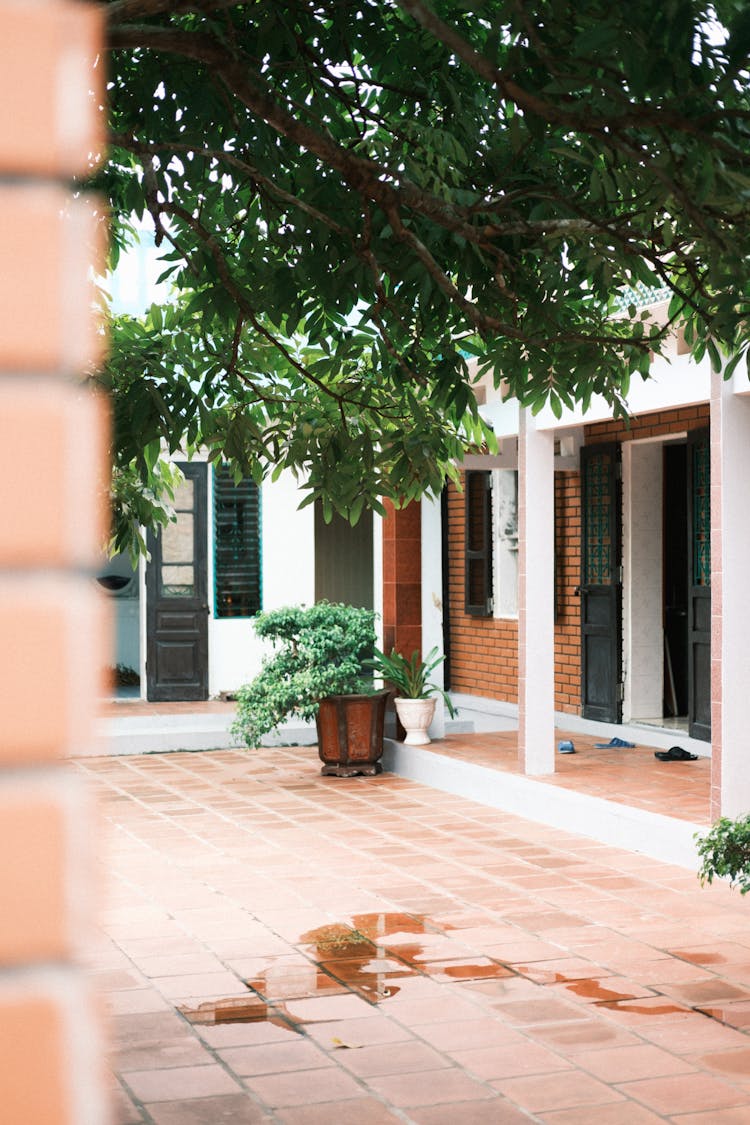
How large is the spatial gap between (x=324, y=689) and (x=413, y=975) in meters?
5.62

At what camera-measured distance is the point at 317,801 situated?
10.7m

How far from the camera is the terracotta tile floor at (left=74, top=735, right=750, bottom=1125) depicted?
185 inches

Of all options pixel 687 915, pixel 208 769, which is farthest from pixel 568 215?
pixel 208 769

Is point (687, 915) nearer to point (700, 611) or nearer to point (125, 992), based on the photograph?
point (125, 992)

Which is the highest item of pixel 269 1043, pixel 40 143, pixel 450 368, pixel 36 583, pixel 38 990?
pixel 450 368

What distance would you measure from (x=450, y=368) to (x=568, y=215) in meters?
0.72

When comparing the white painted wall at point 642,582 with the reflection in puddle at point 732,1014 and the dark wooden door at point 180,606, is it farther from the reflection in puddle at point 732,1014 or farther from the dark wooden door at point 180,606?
the reflection in puddle at point 732,1014

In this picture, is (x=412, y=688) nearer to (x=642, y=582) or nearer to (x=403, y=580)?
(x=403, y=580)

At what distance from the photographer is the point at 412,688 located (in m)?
12.5

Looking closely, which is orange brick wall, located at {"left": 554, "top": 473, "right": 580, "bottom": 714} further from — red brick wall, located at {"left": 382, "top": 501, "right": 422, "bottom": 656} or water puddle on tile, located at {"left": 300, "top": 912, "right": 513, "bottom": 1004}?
water puddle on tile, located at {"left": 300, "top": 912, "right": 513, "bottom": 1004}

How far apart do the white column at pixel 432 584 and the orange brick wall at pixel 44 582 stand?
11.5m

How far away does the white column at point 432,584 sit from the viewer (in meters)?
12.3

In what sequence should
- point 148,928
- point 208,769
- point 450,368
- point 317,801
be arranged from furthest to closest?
point 208,769 → point 317,801 → point 148,928 → point 450,368

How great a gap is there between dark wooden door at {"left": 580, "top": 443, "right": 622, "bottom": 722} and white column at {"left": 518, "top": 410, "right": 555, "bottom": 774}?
2.23 meters
